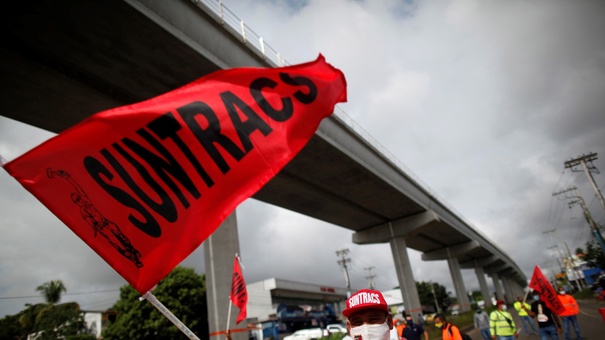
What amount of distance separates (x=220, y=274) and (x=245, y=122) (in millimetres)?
13383

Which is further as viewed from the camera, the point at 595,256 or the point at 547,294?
the point at 595,256

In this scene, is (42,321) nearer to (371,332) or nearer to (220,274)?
(220,274)

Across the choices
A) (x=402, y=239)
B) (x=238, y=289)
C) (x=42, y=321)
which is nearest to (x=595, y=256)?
(x=402, y=239)

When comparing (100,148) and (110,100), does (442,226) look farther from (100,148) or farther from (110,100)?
(100,148)

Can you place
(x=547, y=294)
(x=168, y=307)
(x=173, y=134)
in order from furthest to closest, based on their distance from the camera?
(x=168, y=307), (x=547, y=294), (x=173, y=134)

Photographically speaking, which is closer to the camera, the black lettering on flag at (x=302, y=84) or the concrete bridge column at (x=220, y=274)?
the black lettering on flag at (x=302, y=84)

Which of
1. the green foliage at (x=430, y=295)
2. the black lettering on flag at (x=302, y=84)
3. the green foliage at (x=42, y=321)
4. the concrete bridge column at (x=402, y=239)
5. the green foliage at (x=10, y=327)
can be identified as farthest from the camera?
the green foliage at (x=430, y=295)

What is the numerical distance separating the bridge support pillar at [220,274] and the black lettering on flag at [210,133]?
41.7ft

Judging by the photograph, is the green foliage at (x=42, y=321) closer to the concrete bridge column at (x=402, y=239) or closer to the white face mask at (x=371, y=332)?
the concrete bridge column at (x=402, y=239)

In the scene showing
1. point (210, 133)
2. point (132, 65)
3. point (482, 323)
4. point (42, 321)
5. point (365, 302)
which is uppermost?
point (132, 65)

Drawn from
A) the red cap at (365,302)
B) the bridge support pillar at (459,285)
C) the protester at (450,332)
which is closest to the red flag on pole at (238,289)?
the protester at (450,332)

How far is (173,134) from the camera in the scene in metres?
2.73

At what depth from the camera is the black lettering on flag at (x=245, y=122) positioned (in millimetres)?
2818

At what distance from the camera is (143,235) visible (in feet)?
8.45
